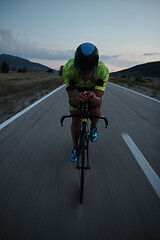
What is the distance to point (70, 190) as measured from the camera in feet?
8.45

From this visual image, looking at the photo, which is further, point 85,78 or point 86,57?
point 85,78

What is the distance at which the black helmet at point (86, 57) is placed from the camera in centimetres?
239

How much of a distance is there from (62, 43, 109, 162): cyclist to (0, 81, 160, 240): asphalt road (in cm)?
54

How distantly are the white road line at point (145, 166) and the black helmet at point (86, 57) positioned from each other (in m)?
1.77

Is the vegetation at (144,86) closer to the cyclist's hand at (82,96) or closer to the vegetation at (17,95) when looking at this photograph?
the vegetation at (17,95)

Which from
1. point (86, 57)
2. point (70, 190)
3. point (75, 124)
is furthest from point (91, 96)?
point (70, 190)

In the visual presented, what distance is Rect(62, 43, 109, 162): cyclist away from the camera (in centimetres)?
239

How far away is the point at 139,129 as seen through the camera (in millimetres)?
5219

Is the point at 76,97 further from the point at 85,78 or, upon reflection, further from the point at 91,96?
the point at 85,78

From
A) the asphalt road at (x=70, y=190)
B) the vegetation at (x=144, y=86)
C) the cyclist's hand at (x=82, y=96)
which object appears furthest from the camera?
the vegetation at (x=144, y=86)

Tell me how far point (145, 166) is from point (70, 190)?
54.3 inches

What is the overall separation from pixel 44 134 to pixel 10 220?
8.80ft

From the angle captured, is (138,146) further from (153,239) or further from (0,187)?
(0,187)

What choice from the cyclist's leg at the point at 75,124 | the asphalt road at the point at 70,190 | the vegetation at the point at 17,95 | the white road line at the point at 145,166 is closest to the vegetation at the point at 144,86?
the vegetation at the point at 17,95
